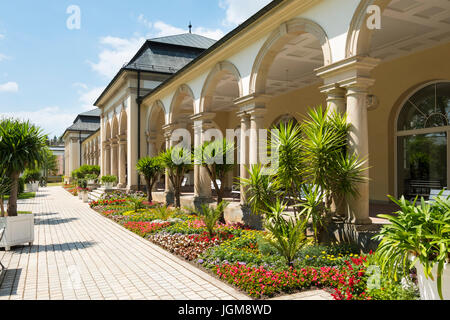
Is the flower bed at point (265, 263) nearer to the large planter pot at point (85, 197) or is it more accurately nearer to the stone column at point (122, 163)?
the large planter pot at point (85, 197)

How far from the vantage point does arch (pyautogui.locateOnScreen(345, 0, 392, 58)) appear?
19.1 feet

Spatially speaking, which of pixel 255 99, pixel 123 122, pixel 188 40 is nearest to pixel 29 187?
pixel 123 122

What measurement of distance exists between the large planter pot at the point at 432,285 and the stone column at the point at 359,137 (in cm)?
239

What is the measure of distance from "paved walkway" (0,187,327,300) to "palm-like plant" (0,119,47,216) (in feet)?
5.70

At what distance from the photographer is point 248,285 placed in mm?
4523

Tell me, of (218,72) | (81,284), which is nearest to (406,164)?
(218,72)

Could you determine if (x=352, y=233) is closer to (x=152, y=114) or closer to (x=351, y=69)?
(x=351, y=69)

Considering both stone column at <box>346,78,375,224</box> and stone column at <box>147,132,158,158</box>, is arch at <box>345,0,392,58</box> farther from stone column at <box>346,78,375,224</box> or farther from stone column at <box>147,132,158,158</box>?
stone column at <box>147,132,158,158</box>

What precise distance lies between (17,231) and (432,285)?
775 centimetres

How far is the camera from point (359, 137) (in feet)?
19.1

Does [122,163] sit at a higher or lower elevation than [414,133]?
lower

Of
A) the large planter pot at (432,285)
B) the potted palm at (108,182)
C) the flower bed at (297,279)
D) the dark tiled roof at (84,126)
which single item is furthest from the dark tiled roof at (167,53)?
the dark tiled roof at (84,126)

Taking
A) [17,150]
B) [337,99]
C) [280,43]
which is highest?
[280,43]

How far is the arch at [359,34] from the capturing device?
582 cm
